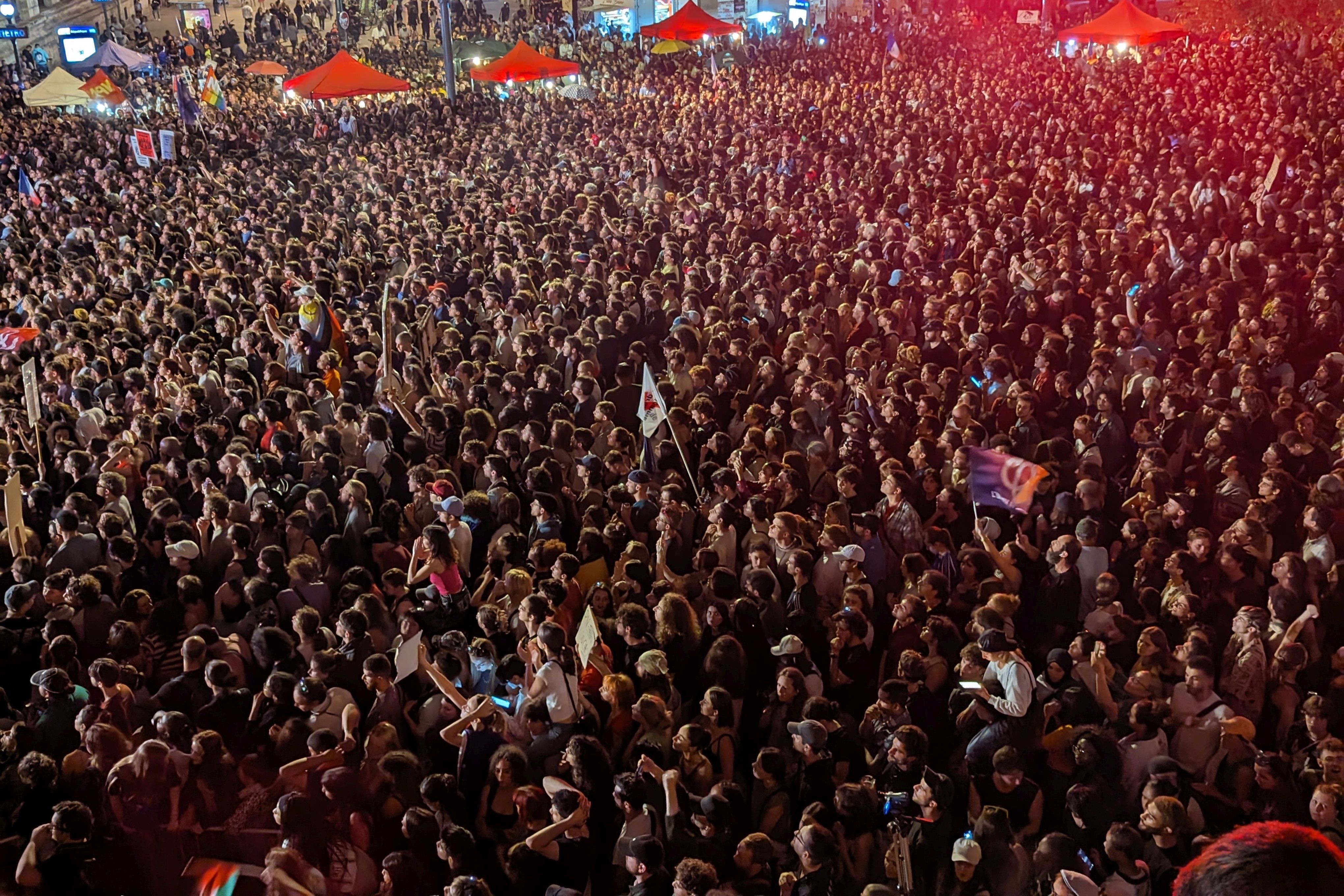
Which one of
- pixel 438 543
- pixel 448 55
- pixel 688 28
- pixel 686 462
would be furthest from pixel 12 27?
pixel 438 543

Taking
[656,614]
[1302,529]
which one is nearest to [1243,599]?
[1302,529]

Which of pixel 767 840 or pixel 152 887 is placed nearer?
pixel 767 840

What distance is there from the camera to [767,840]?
4.07 metres

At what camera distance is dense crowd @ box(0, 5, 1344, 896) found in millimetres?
4293

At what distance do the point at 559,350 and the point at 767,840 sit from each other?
6.24 m

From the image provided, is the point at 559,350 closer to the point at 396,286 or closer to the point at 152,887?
the point at 396,286

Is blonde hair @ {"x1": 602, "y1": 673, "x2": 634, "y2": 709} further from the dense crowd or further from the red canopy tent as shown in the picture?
the red canopy tent

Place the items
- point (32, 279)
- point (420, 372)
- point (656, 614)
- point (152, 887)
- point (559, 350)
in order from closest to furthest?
point (152, 887) < point (656, 614) < point (420, 372) < point (559, 350) < point (32, 279)

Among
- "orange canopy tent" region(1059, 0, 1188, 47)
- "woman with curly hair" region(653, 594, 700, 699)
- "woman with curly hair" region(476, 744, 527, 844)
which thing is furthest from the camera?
"orange canopy tent" region(1059, 0, 1188, 47)

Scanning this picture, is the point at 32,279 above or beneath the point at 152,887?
above

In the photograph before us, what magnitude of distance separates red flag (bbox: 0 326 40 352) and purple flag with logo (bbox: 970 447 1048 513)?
949 centimetres

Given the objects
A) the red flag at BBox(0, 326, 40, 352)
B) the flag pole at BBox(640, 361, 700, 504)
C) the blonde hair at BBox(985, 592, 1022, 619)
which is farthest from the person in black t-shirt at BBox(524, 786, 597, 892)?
the red flag at BBox(0, 326, 40, 352)

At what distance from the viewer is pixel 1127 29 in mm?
20125

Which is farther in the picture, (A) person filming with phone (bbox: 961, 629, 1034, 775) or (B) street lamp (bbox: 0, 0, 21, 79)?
(B) street lamp (bbox: 0, 0, 21, 79)
